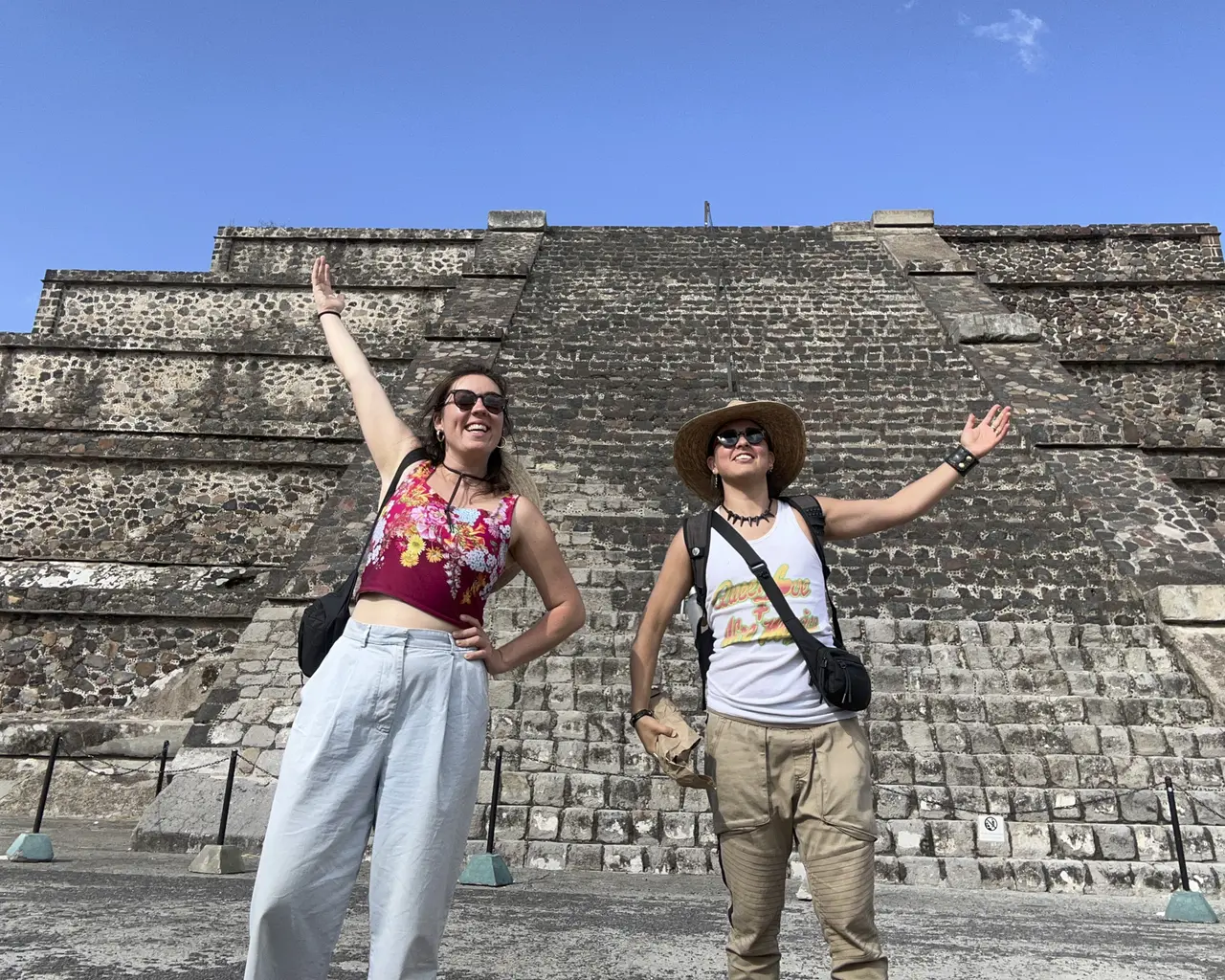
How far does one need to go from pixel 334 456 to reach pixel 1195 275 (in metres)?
13.0

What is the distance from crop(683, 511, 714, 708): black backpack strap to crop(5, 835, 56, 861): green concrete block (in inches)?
173

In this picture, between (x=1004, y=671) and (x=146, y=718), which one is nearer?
(x=1004, y=671)

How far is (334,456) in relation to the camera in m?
10.7

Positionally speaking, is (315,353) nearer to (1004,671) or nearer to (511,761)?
(511,761)

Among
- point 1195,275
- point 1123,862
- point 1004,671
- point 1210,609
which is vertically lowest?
point 1123,862

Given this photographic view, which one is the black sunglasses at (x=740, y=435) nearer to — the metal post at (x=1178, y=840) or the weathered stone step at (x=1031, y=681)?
the metal post at (x=1178, y=840)

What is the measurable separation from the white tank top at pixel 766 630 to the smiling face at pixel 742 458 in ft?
0.55

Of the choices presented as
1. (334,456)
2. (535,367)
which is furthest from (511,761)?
(334,456)

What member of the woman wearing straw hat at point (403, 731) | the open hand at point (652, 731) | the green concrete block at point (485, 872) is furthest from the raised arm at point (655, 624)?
the green concrete block at point (485, 872)

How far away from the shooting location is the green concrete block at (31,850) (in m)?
4.68

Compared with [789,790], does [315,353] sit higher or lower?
higher

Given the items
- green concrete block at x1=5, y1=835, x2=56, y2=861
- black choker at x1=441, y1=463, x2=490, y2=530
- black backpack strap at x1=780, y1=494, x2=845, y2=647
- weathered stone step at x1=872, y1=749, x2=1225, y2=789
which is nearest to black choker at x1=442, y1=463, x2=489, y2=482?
black choker at x1=441, y1=463, x2=490, y2=530

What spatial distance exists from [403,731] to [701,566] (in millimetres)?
970

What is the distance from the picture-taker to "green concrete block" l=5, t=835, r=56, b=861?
15.4 ft
